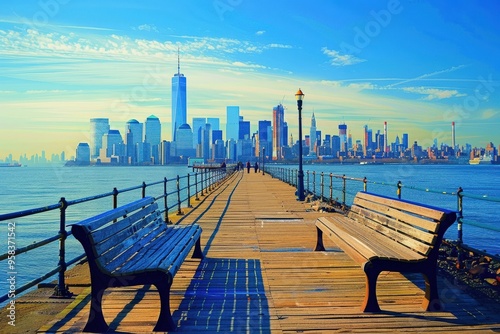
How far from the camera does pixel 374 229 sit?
6.61m

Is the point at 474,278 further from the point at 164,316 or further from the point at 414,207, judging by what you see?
the point at 164,316

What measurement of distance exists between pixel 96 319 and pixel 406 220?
11.0 ft

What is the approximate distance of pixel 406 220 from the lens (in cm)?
545

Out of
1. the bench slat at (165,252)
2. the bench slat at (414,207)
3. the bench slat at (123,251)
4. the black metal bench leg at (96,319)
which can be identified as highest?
the bench slat at (414,207)

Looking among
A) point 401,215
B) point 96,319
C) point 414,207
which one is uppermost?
point 414,207

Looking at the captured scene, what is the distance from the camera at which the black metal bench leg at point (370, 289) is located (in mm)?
4719

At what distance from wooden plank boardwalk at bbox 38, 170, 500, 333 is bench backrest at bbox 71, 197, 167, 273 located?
0.57m

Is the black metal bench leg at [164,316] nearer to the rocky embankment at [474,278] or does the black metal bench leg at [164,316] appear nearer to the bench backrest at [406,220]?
the bench backrest at [406,220]

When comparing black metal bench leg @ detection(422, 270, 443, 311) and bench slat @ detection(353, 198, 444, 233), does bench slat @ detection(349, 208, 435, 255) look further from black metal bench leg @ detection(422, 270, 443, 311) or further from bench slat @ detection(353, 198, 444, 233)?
black metal bench leg @ detection(422, 270, 443, 311)

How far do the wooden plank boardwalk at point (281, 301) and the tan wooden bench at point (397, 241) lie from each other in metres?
0.30

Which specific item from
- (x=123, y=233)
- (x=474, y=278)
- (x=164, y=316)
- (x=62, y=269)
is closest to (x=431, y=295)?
(x=474, y=278)

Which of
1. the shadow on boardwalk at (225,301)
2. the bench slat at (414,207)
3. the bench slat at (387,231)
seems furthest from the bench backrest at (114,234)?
the bench slat at (414,207)

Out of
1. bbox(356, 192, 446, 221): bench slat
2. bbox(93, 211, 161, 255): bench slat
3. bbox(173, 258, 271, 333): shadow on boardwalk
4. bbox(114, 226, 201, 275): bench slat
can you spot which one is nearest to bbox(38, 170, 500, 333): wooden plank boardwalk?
bbox(173, 258, 271, 333): shadow on boardwalk

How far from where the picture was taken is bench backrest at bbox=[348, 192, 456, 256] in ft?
15.5
